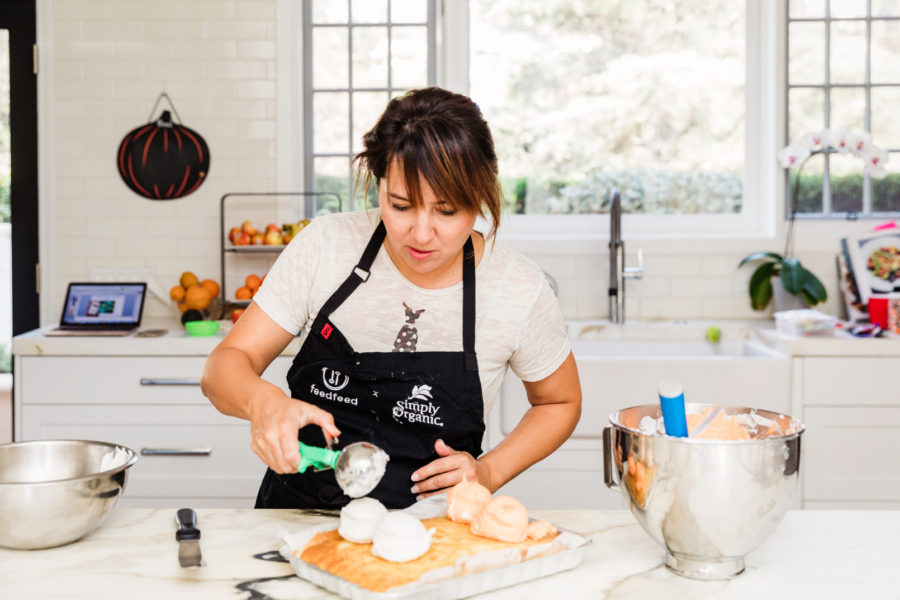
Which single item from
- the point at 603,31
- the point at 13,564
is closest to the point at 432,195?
the point at 13,564

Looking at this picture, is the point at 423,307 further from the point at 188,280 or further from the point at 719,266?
the point at 719,266

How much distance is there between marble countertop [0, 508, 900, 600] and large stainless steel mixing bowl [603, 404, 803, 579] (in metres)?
0.05

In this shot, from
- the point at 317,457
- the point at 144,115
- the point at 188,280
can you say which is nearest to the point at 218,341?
the point at 188,280

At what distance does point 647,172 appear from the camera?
399 cm

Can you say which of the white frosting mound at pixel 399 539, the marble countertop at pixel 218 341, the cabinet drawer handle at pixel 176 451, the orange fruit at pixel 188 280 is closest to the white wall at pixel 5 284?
the marble countertop at pixel 218 341

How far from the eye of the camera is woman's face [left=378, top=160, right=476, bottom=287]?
160 centimetres

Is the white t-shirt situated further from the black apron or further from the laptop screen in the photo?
the laptop screen

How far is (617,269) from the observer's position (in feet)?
11.8

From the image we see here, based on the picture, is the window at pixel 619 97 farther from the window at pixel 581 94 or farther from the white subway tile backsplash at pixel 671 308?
the white subway tile backsplash at pixel 671 308

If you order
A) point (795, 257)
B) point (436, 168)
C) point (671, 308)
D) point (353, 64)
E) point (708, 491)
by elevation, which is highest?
point (353, 64)

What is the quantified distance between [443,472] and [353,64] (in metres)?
2.73

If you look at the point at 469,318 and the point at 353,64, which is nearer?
the point at 469,318

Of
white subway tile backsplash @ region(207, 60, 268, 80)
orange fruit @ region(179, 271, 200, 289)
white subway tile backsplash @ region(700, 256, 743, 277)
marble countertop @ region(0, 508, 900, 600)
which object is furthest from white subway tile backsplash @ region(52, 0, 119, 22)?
marble countertop @ region(0, 508, 900, 600)

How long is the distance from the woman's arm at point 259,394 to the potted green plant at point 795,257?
2.42 meters
